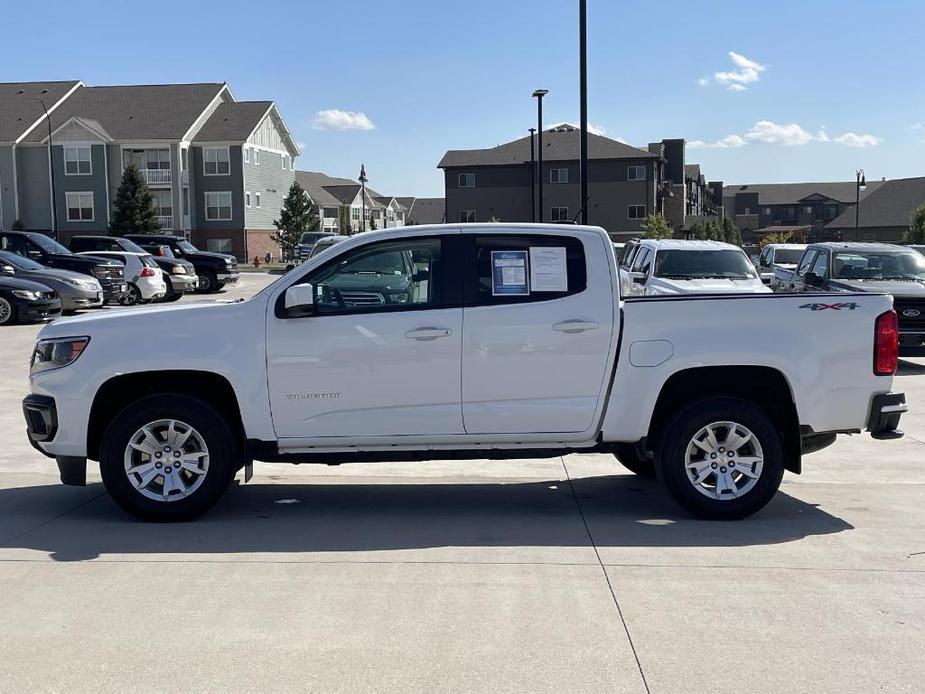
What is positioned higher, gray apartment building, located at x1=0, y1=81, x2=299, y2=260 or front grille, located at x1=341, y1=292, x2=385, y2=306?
gray apartment building, located at x1=0, y1=81, x2=299, y2=260

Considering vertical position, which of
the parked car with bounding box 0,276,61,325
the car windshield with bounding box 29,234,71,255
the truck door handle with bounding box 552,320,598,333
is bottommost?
the parked car with bounding box 0,276,61,325

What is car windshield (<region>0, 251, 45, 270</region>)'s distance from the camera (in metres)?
21.7

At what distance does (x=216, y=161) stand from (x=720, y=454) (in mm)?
61451

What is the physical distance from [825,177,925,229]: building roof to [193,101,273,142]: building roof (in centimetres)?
5188

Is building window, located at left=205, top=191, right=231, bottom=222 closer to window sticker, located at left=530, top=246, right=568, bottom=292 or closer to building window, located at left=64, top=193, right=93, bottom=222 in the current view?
building window, located at left=64, top=193, right=93, bottom=222

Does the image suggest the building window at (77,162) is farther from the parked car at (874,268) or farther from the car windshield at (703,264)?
the parked car at (874,268)

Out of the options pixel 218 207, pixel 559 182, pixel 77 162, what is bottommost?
pixel 218 207

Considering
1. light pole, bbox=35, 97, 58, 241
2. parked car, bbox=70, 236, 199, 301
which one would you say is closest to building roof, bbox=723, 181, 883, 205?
light pole, bbox=35, 97, 58, 241

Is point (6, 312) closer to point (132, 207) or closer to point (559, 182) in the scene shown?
point (132, 207)

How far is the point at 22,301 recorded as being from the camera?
65.5ft

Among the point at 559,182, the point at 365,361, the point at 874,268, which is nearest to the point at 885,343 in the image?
the point at 365,361

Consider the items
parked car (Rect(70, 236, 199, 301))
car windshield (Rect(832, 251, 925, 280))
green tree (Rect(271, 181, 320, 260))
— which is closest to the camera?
car windshield (Rect(832, 251, 925, 280))

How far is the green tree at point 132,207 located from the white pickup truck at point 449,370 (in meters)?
54.4

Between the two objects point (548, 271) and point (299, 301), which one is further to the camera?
point (548, 271)
